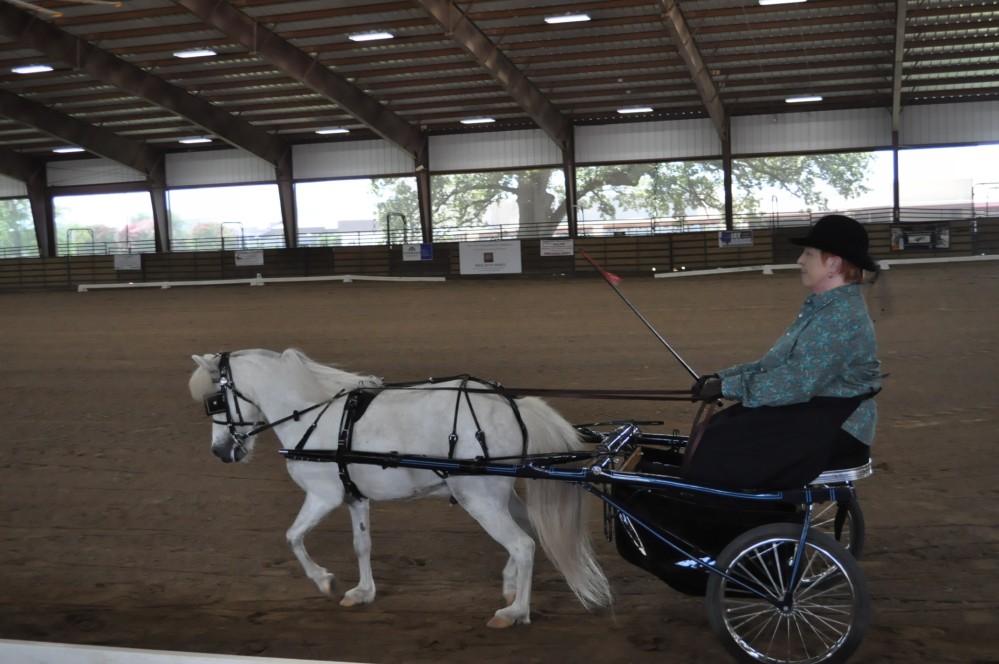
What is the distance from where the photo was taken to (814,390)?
10.5ft

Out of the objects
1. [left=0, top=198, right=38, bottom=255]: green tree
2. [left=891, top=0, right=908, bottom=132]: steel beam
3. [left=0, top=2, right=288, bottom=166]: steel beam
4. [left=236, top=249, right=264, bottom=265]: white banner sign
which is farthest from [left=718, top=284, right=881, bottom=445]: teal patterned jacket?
[left=0, top=198, right=38, bottom=255]: green tree

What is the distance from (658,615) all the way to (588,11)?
16.6m

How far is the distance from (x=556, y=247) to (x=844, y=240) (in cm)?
2033

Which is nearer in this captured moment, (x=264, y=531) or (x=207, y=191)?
(x=264, y=531)

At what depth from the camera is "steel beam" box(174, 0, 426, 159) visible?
724 inches

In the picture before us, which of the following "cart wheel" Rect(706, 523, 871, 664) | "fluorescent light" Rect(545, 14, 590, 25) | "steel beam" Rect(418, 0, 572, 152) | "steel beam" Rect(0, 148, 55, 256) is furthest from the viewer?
"steel beam" Rect(0, 148, 55, 256)

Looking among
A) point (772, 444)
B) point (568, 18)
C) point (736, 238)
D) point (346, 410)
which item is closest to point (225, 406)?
point (346, 410)

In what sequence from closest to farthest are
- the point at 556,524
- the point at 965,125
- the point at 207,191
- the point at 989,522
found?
the point at 556,524 → the point at 989,522 → the point at 965,125 → the point at 207,191

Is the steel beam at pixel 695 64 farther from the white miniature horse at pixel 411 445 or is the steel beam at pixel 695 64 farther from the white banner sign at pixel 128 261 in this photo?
the white banner sign at pixel 128 261

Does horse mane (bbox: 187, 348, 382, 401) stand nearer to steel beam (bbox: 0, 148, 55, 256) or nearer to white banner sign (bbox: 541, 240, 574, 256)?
white banner sign (bbox: 541, 240, 574, 256)

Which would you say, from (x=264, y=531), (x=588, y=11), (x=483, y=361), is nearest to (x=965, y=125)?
(x=588, y=11)

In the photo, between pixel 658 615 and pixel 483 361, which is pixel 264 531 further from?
pixel 483 361

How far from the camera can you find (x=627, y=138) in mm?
25875

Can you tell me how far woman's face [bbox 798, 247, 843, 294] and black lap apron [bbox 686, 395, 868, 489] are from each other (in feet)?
1.38
